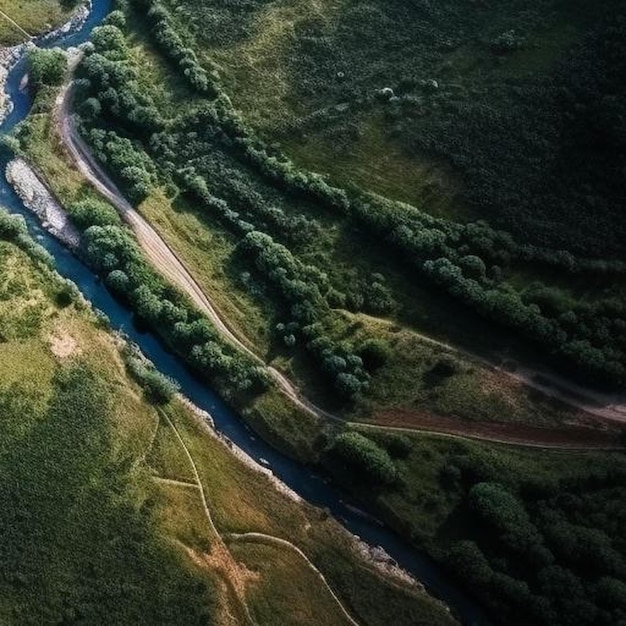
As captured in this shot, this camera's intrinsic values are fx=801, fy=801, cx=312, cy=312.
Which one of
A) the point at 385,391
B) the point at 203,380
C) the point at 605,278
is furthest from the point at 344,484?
the point at 605,278

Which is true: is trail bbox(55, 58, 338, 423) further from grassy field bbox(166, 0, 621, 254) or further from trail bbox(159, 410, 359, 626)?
grassy field bbox(166, 0, 621, 254)

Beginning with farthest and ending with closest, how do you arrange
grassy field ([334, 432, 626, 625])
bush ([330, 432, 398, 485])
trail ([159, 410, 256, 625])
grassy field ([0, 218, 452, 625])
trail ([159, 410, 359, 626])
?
bush ([330, 432, 398, 485]) < trail ([159, 410, 359, 626]) < trail ([159, 410, 256, 625]) < grassy field ([0, 218, 452, 625]) < grassy field ([334, 432, 626, 625])

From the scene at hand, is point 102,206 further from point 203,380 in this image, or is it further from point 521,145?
point 521,145

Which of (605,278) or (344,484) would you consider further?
(605,278)

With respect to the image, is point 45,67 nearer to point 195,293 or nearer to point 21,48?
point 21,48

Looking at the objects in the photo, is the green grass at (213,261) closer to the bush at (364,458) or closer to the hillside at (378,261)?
the hillside at (378,261)

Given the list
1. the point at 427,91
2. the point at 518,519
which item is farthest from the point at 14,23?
the point at 518,519

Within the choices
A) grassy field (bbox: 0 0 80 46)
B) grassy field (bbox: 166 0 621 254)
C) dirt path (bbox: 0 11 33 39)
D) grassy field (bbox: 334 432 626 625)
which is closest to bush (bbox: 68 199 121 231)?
grassy field (bbox: 166 0 621 254)
